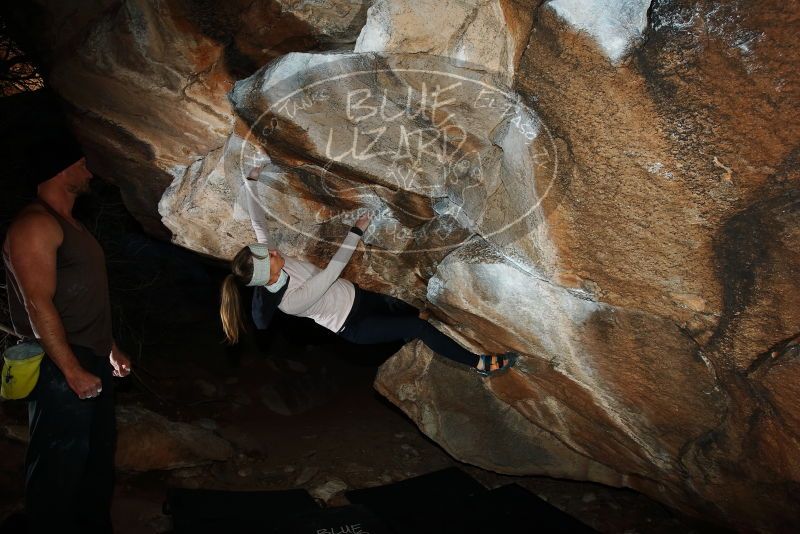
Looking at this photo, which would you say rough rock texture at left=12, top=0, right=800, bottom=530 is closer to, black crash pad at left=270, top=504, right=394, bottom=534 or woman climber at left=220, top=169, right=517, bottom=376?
woman climber at left=220, top=169, right=517, bottom=376

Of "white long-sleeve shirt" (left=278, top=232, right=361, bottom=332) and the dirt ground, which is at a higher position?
"white long-sleeve shirt" (left=278, top=232, right=361, bottom=332)

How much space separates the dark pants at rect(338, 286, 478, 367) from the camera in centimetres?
333

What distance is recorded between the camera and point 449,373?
3.90 m

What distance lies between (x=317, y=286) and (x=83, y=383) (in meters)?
1.13

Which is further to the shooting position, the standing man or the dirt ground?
the dirt ground

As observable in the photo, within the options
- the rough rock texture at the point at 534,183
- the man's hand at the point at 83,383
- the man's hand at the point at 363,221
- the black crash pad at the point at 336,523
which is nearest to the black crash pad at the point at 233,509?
the black crash pad at the point at 336,523

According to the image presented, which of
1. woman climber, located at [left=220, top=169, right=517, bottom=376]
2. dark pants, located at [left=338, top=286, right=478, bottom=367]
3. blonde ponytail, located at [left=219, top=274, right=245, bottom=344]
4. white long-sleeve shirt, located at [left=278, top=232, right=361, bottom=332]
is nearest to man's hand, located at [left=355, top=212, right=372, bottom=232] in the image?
woman climber, located at [left=220, top=169, right=517, bottom=376]

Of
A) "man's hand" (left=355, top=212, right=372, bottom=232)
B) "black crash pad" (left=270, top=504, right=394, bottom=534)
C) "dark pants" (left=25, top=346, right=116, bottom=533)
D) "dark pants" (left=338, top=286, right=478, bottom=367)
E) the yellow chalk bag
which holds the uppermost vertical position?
"man's hand" (left=355, top=212, right=372, bottom=232)

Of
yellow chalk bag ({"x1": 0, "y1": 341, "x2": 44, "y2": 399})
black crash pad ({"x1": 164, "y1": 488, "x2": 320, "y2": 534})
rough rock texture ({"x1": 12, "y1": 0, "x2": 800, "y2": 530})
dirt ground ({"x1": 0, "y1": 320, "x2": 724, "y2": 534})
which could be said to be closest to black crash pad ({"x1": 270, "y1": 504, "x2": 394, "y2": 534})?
black crash pad ({"x1": 164, "y1": 488, "x2": 320, "y2": 534})

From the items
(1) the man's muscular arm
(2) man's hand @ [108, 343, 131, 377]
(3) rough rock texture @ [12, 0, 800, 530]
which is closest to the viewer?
(3) rough rock texture @ [12, 0, 800, 530]

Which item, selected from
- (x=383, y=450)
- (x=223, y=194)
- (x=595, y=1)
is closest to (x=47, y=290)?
(x=223, y=194)

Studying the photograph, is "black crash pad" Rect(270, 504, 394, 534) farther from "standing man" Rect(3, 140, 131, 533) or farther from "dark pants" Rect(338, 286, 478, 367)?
"standing man" Rect(3, 140, 131, 533)

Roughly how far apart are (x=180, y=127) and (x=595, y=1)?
2.60m

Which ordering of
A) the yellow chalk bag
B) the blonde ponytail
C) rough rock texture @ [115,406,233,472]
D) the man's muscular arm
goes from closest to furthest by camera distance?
the man's muscular arm
the yellow chalk bag
the blonde ponytail
rough rock texture @ [115,406,233,472]
